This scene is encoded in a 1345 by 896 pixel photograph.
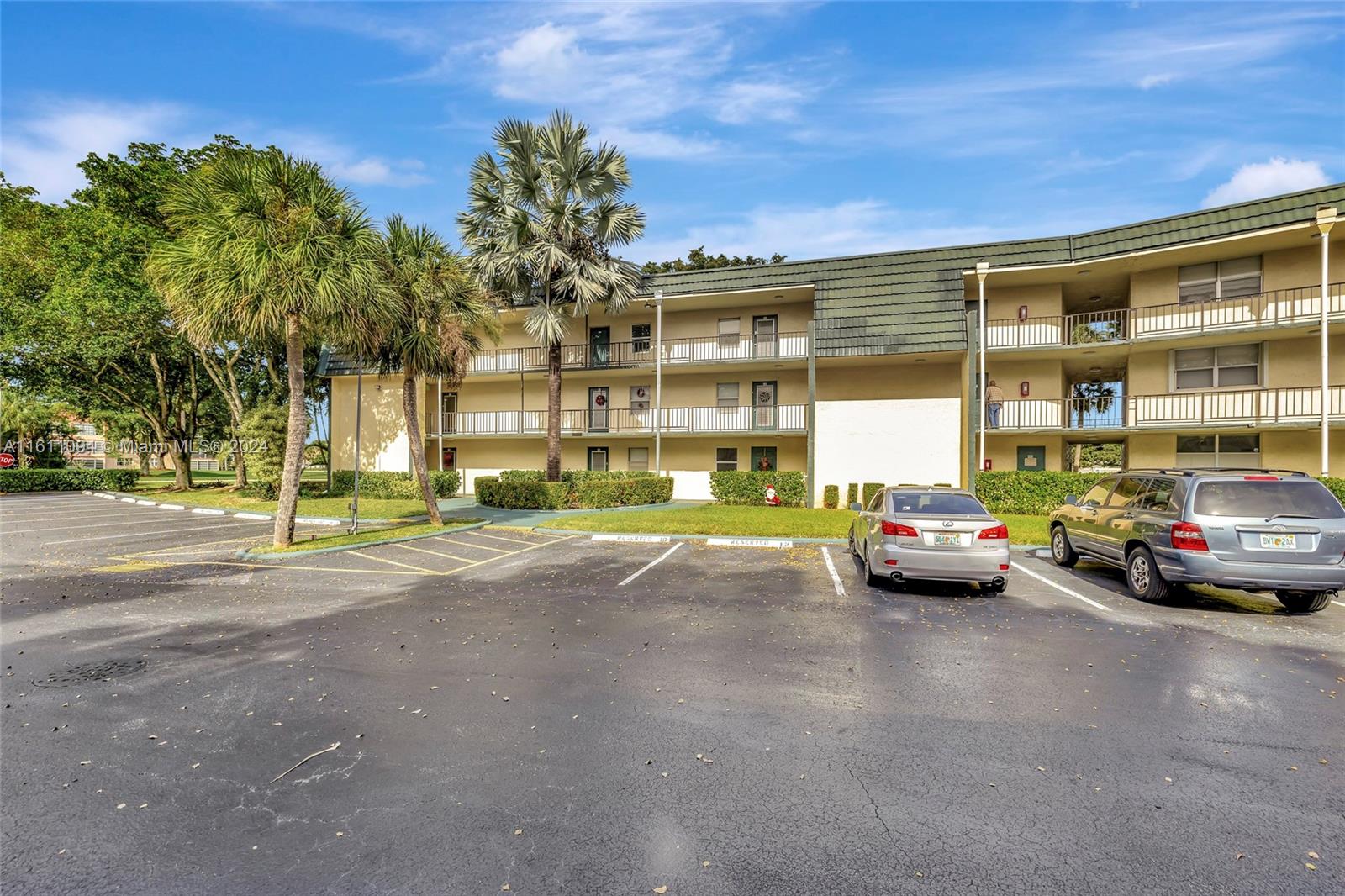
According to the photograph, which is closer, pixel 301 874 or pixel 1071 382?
pixel 301 874

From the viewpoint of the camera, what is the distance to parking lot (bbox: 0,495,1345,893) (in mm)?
2666

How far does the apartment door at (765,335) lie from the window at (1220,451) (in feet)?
44.0

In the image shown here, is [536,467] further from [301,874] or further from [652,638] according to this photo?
[301,874]

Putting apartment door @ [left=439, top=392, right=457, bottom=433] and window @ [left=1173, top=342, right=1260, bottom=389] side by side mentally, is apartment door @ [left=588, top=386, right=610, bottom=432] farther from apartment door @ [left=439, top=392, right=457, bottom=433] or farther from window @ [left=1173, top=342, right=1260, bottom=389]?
window @ [left=1173, top=342, right=1260, bottom=389]

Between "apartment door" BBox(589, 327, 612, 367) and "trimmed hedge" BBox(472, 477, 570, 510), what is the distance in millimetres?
6636

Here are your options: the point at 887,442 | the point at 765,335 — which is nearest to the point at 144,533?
the point at 765,335

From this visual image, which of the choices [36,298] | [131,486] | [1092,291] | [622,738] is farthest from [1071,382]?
[131,486]

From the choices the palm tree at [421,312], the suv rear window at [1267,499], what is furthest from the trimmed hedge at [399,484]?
the suv rear window at [1267,499]

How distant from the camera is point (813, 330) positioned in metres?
20.4

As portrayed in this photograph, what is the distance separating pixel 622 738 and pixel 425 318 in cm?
1364

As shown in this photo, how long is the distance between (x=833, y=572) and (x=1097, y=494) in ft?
16.2

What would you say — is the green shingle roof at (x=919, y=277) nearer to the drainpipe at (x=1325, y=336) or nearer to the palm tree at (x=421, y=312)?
the drainpipe at (x=1325, y=336)

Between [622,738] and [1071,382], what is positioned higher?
[1071,382]

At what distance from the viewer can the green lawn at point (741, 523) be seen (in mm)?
13977
